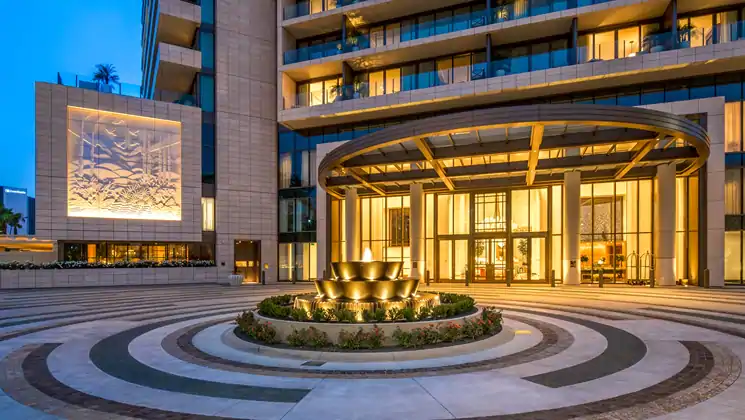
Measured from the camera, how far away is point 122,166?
118 ft

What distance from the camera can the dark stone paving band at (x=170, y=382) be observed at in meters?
7.69

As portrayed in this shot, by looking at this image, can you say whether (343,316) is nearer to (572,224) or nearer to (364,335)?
(364,335)

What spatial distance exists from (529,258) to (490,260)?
277 cm

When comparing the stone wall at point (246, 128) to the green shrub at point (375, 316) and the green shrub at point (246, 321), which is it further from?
the green shrub at point (375, 316)

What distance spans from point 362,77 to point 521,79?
543 inches

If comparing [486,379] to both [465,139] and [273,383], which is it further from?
[465,139]

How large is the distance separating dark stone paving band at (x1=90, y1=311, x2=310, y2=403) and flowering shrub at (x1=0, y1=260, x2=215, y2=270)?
2556cm

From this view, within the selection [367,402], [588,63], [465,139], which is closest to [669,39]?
[588,63]

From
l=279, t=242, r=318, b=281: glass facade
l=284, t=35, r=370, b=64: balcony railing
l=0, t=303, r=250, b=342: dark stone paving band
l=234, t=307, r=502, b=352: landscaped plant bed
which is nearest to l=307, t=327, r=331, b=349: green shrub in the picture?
l=234, t=307, r=502, b=352: landscaped plant bed

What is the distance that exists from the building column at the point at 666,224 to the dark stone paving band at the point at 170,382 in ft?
90.3

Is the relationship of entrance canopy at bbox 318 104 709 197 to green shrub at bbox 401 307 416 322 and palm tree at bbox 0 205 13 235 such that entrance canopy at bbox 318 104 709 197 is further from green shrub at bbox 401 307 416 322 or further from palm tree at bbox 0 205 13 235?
palm tree at bbox 0 205 13 235

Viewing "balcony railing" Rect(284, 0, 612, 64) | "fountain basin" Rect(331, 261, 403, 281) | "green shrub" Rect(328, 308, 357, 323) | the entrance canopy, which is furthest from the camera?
"balcony railing" Rect(284, 0, 612, 64)

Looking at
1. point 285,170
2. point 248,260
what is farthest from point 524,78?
point 248,260

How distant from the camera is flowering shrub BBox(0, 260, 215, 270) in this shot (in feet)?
104
